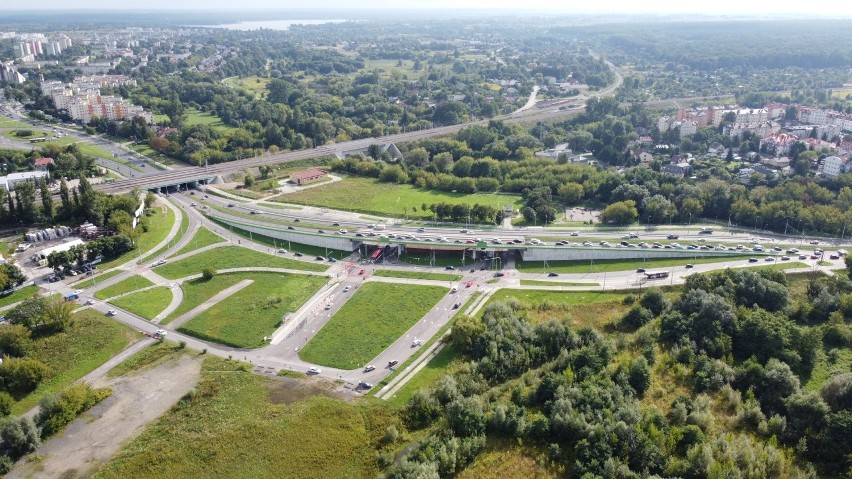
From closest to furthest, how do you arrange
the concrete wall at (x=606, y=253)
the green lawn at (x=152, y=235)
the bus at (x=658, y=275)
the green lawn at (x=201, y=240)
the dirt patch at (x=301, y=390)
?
A: the dirt patch at (x=301, y=390)
the bus at (x=658, y=275)
the concrete wall at (x=606, y=253)
the green lawn at (x=152, y=235)
the green lawn at (x=201, y=240)

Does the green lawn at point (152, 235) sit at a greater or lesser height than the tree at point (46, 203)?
lesser

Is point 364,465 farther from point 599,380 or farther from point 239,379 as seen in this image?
point 599,380

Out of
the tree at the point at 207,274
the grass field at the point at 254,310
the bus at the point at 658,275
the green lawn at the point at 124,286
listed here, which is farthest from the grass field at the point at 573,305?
the green lawn at the point at 124,286

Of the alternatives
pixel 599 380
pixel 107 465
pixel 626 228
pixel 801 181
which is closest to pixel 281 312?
pixel 107 465

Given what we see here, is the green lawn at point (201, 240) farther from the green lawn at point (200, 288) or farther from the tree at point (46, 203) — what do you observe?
the tree at point (46, 203)

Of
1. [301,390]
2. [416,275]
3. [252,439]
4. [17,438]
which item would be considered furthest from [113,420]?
[416,275]
